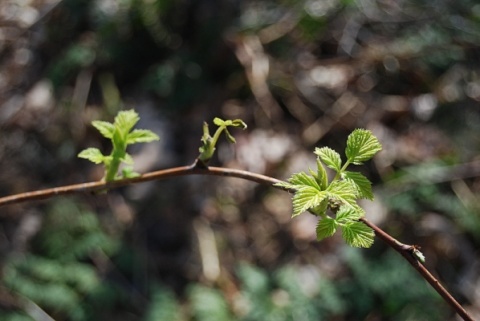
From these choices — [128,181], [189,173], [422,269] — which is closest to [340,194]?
[422,269]

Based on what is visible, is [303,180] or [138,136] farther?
[138,136]

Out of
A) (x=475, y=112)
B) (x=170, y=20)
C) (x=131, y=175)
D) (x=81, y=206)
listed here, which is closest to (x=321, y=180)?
(x=131, y=175)

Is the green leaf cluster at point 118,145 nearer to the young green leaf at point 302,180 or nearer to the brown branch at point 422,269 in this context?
the young green leaf at point 302,180

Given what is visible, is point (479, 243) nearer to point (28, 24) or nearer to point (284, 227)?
point (284, 227)

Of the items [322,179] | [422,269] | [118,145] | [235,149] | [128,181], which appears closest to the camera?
[422,269]

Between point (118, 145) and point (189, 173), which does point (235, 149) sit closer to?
point (118, 145)

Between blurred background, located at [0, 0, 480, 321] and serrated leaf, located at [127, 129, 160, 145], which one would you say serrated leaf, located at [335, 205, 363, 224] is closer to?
serrated leaf, located at [127, 129, 160, 145]
